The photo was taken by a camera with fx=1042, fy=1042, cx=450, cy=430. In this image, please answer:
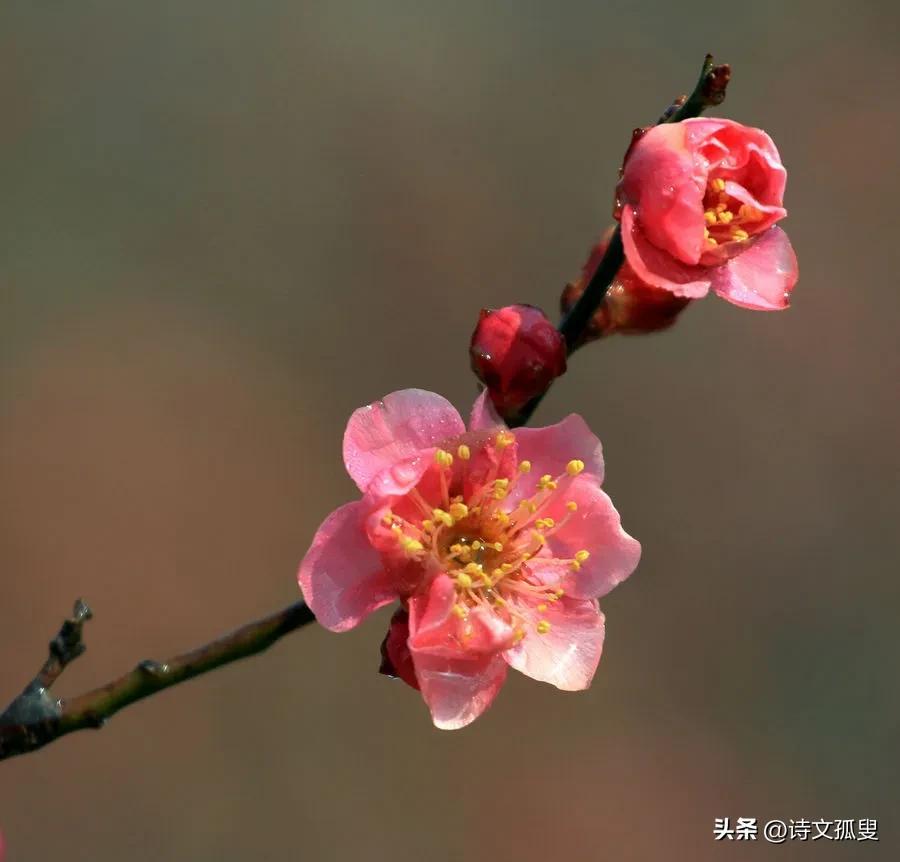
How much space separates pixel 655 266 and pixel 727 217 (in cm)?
8

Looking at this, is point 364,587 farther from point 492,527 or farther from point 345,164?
point 345,164

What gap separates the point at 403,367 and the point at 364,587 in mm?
2328

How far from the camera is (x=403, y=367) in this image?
9.80 feet

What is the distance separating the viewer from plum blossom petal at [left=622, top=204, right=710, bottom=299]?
68 cm

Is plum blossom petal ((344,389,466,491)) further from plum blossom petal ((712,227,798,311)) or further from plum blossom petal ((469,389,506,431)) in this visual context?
A: plum blossom petal ((712,227,798,311))

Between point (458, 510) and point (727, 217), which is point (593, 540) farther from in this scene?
point (727, 217)

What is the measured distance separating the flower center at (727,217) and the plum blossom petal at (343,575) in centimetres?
31

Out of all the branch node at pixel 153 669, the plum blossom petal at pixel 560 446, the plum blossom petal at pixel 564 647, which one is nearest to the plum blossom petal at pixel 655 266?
the plum blossom petal at pixel 560 446

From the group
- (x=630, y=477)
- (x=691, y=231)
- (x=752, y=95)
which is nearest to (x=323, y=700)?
(x=630, y=477)

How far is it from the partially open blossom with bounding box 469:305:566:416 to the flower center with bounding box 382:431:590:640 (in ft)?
0.10

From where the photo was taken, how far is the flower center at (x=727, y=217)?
2.37 feet

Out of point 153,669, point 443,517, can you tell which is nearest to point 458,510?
point 443,517

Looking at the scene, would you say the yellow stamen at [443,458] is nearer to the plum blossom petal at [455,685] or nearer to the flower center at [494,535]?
the flower center at [494,535]

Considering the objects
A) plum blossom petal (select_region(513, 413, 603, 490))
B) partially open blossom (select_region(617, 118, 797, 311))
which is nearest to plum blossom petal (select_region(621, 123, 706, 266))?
partially open blossom (select_region(617, 118, 797, 311))
